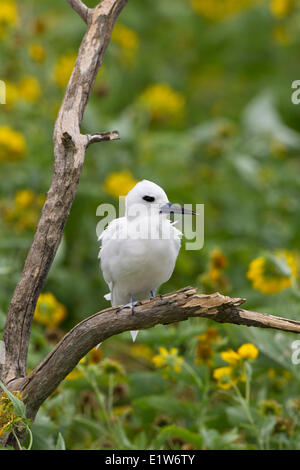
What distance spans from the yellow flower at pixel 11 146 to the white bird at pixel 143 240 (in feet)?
7.32

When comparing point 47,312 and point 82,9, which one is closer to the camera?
point 82,9

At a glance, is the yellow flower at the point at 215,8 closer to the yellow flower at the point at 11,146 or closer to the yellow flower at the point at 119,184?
the yellow flower at the point at 119,184

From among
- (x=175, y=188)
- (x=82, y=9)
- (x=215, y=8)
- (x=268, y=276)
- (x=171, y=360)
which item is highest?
(x=215, y=8)

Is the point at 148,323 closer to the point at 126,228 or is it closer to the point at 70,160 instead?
the point at 126,228

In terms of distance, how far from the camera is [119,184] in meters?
4.64

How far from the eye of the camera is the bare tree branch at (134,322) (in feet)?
7.43

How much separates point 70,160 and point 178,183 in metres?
2.75

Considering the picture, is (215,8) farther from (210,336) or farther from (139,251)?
(139,251)

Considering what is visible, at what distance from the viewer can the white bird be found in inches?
94.0

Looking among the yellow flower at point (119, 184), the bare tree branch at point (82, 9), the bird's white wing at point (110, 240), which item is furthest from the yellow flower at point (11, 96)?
the bird's white wing at point (110, 240)

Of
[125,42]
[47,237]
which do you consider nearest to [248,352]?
[47,237]

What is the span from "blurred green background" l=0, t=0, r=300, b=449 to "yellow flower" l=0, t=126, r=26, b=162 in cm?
1

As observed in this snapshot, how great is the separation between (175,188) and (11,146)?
1171 mm

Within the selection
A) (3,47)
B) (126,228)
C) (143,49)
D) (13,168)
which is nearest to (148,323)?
(126,228)
